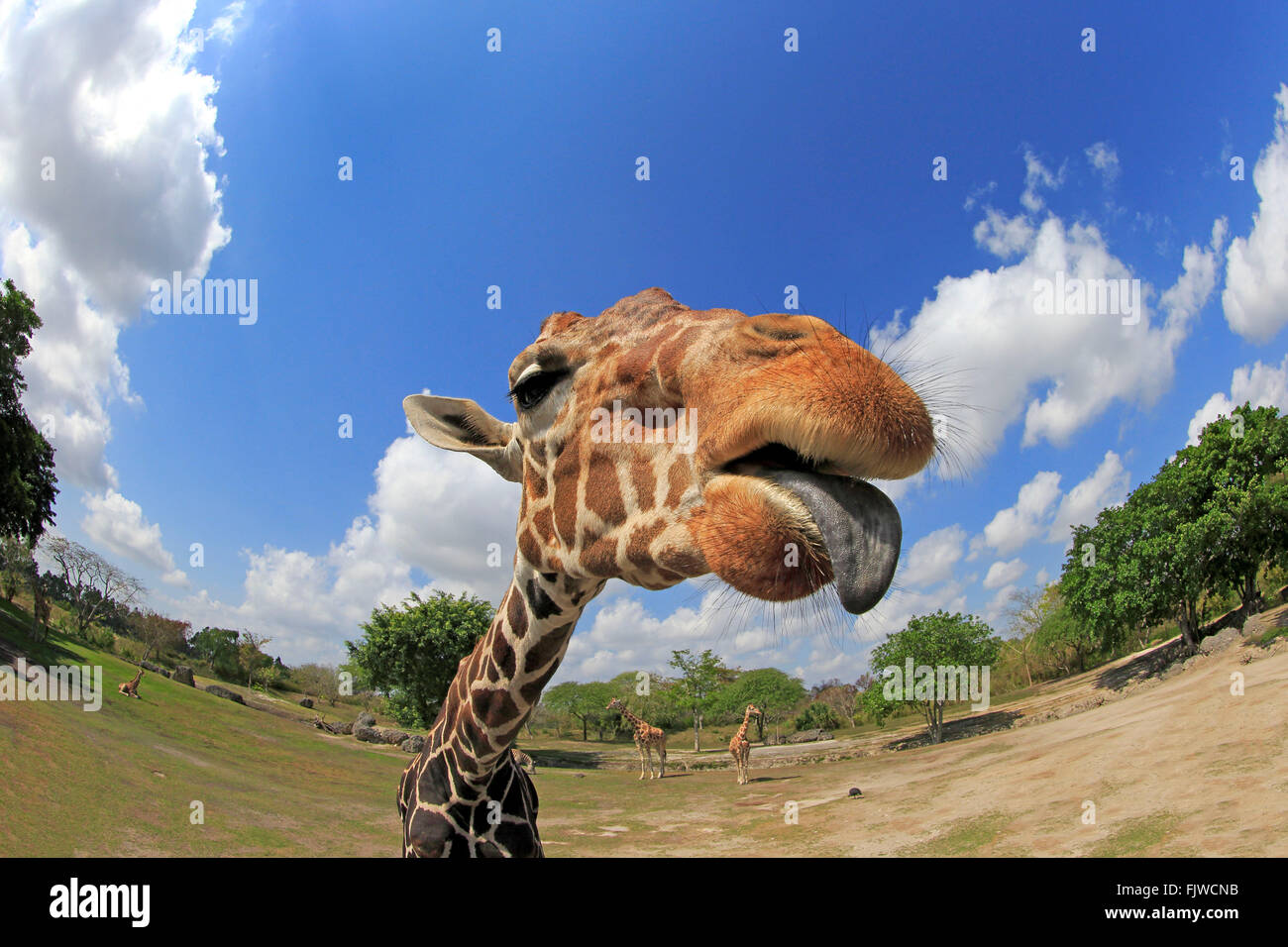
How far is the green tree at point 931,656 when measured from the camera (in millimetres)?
38188

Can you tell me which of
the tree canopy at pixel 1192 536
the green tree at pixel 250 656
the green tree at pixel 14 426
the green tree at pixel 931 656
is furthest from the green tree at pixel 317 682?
the tree canopy at pixel 1192 536

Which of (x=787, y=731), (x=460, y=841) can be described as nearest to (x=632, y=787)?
(x=460, y=841)

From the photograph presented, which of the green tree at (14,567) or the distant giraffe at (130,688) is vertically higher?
the green tree at (14,567)

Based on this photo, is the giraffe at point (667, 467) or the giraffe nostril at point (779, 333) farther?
the giraffe nostril at point (779, 333)

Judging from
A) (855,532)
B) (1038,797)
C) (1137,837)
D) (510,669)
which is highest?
(855,532)

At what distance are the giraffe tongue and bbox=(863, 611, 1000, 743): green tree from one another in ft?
135

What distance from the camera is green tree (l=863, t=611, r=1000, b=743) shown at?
3819 centimetres

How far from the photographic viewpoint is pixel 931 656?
38781 mm

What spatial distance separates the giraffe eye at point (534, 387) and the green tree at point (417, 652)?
125ft


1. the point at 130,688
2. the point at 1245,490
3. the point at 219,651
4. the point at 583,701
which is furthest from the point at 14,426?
the point at 1245,490

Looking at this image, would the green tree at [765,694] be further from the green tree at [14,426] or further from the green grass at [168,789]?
the green tree at [14,426]

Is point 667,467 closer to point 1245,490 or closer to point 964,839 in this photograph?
point 964,839

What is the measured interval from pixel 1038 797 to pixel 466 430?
73.6ft
